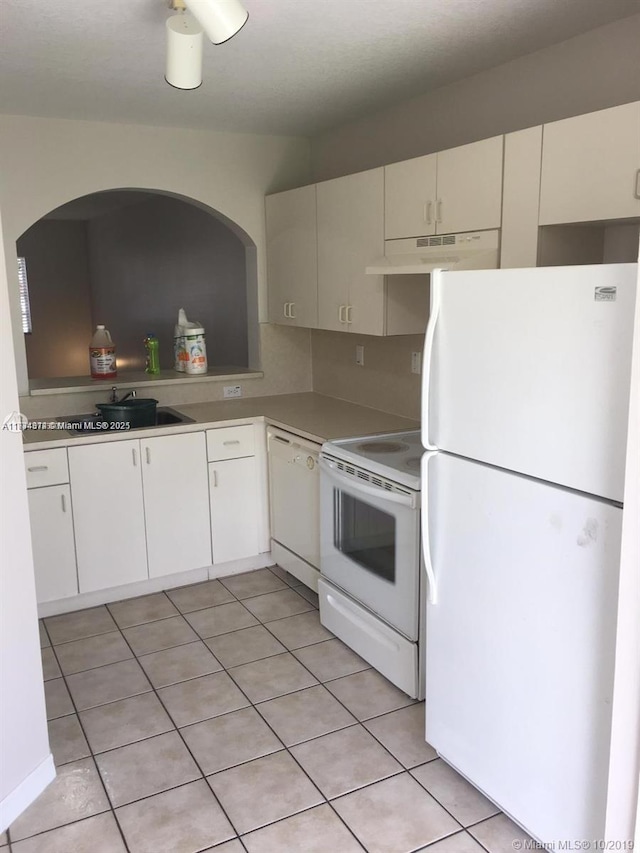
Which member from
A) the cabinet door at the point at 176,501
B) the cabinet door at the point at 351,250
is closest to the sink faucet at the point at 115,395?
the cabinet door at the point at 176,501

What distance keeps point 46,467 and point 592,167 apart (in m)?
2.55

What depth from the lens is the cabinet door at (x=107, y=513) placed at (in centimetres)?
334

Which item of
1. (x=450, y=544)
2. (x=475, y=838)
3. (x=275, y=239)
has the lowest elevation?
(x=475, y=838)

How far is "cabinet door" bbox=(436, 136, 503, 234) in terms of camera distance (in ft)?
8.16

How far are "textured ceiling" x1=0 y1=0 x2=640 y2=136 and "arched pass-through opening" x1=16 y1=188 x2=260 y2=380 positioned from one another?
763 millimetres

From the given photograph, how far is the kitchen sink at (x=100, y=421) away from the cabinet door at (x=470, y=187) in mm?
1689

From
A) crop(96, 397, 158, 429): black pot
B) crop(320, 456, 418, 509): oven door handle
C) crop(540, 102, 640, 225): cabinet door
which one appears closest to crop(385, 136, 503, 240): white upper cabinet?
crop(540, 102, 640, 225): cabinet door

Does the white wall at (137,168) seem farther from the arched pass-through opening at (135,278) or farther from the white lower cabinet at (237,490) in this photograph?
the white lower cabinet at (237,490)

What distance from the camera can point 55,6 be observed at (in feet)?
7.12

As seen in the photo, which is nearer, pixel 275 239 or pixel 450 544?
pixel 450 544

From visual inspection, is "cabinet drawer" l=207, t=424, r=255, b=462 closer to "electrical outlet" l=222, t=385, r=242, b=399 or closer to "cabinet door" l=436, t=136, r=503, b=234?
"electrical outlet" l=222, t=385, r=242, b=399

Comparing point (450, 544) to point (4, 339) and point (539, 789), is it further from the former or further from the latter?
point (4, 339)


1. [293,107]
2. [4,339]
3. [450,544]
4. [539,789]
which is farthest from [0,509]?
[293,107]

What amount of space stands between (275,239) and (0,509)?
2516mm
